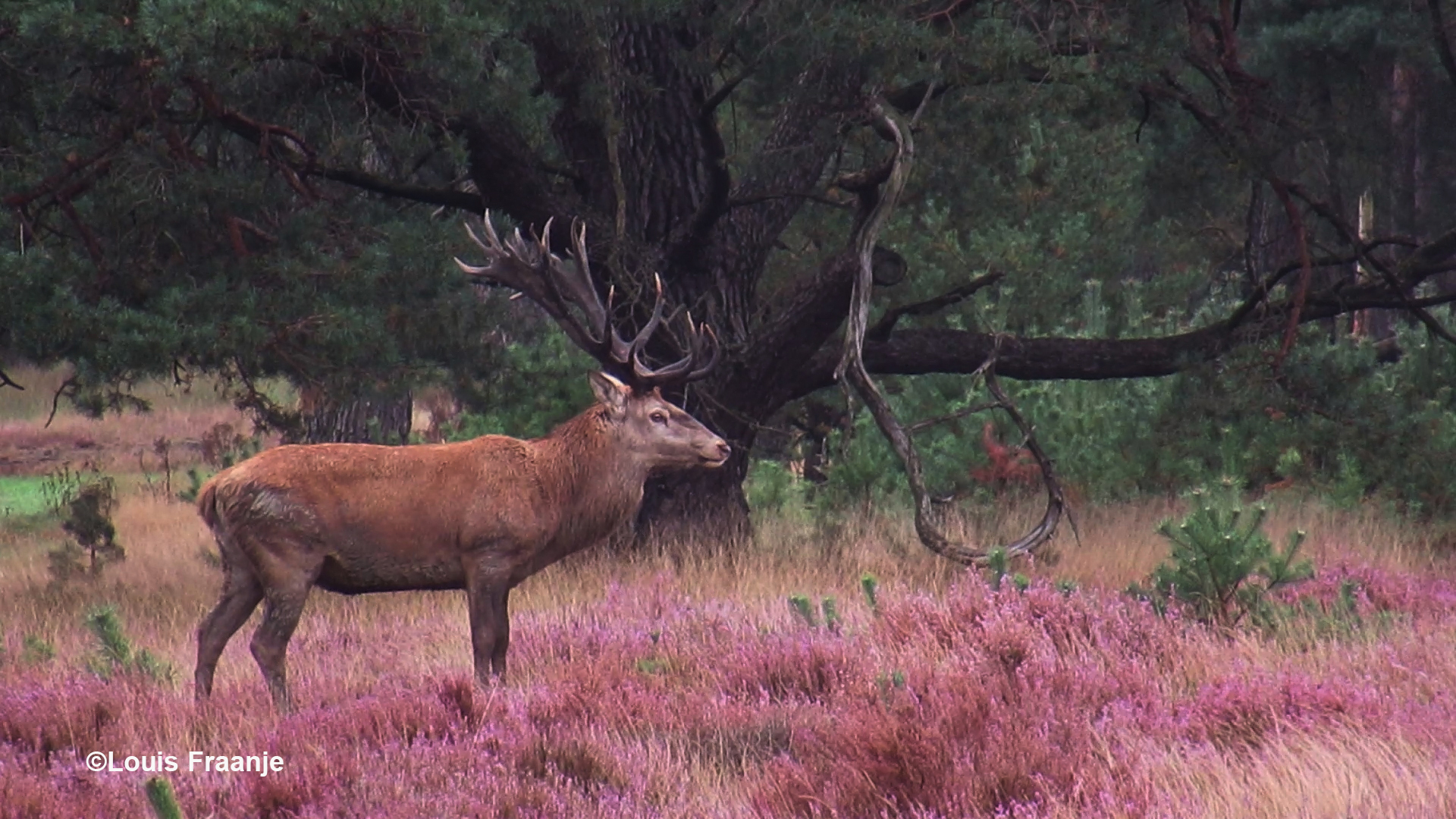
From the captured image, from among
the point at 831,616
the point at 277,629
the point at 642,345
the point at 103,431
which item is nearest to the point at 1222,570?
the point at 831,616

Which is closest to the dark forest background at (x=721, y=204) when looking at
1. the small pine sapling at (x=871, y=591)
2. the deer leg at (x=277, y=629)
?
the deer leg at (x=277, y=629)

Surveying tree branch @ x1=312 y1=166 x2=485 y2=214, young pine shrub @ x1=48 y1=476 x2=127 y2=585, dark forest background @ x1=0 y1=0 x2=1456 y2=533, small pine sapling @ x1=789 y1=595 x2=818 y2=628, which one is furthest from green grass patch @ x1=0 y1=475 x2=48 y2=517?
small pine sapling @ x1=789 y1=595 x2=818 y2=628

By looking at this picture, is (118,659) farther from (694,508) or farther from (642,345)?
(694,508)

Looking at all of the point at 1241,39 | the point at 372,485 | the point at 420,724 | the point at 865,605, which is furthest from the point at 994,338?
the point at 1241,39

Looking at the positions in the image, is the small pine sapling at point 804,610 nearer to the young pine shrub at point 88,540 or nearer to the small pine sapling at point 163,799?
the small pine sapling at point 163,799

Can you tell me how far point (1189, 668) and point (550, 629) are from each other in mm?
3115

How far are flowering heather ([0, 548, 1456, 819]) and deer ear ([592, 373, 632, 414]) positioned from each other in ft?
3.60

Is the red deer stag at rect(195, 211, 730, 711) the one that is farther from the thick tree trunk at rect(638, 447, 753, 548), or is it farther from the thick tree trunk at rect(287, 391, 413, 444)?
the thick tree trunk at rect(287, 391, 413, 444)

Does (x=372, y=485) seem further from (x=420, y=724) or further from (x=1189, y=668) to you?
(x=1189, y=668)

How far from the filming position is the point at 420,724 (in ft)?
21.0

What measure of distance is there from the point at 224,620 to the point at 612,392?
6.81ft

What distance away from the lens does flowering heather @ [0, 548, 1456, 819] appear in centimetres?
551

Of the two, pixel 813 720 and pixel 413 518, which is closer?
pixel 813 720

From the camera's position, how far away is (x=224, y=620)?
7.38 metres
